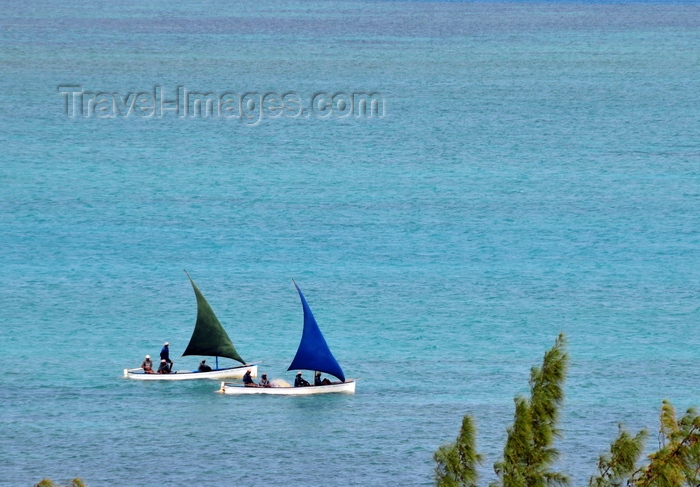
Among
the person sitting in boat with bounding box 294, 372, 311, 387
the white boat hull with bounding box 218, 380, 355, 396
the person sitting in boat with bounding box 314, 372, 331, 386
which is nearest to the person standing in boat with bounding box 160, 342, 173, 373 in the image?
the white boat hull with bounding box 218, 380, 355, 396

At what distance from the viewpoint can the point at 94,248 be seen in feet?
246

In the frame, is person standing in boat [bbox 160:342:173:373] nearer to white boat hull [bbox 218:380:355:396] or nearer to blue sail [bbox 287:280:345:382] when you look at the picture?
white boat hull [bbox 218:380:355:396]

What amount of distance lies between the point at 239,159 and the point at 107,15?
317 ft

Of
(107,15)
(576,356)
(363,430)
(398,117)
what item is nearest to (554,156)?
(398,117)

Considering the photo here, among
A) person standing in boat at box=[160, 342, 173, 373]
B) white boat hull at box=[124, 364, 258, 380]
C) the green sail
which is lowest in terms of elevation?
white boat hull at box=[124, 364, 258, 380]

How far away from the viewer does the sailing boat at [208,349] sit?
2088 inches

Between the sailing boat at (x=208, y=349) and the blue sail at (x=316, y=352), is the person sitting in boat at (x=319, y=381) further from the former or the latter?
the sailing boat at (x=208, y=349)

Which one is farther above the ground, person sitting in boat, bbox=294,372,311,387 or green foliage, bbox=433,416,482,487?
person sitting in boat, bbox=294,372,311,387

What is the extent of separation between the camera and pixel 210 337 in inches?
2111

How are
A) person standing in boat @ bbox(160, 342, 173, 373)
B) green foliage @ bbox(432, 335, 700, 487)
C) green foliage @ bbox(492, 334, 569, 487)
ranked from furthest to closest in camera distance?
person standing in boat @ bbox(160, 342, 173, 373)
green foliage @ bbox(492, 334, 569, 487)
green foliage @ bbox(432, 335, 700, 487)

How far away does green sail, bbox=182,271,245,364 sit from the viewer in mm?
53500

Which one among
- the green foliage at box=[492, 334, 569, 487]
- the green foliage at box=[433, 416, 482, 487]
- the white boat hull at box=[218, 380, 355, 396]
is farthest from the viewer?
the white boat hull at box=[218, 380, 355, 396]

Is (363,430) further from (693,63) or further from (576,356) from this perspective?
(693,63)

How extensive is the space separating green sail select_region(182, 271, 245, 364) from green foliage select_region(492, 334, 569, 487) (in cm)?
3328
